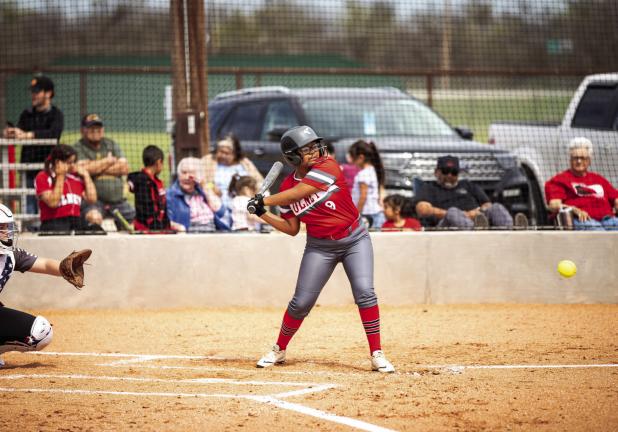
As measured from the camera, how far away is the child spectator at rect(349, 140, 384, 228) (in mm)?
12016

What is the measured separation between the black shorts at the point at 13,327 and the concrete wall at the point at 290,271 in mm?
3140

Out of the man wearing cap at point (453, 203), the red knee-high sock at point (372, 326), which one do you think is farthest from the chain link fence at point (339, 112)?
the red knee-high sock at point (372, 326)

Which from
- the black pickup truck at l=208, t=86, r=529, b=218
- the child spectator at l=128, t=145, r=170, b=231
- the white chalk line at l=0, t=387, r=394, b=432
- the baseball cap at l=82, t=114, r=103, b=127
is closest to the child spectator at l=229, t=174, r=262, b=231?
the child spectator at l=128, t=145, r=170, b=231

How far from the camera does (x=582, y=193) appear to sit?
1155 centimetres

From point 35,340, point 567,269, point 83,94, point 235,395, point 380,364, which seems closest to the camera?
point 235,395

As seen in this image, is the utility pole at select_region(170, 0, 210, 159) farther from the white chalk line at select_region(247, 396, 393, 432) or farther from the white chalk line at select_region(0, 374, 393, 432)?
the white chalk line at select_region(247, 396, 393, 432)

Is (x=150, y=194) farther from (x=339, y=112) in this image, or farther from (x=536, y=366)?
(x=536, y=366)

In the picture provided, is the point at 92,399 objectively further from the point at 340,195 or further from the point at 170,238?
the point at 170,238

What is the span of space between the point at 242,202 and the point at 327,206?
4.10 meters

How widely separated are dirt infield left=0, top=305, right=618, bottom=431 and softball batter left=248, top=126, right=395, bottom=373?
0.38 metres

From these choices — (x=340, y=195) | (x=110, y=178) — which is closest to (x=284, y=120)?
(x=110, y=178)

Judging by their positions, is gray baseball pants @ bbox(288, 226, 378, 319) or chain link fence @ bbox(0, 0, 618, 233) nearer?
gray baseball pants @ bbox(288, 226, 378, 319)

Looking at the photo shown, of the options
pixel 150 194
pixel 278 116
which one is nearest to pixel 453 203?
pixel 278 116

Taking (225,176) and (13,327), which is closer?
(13,327)
